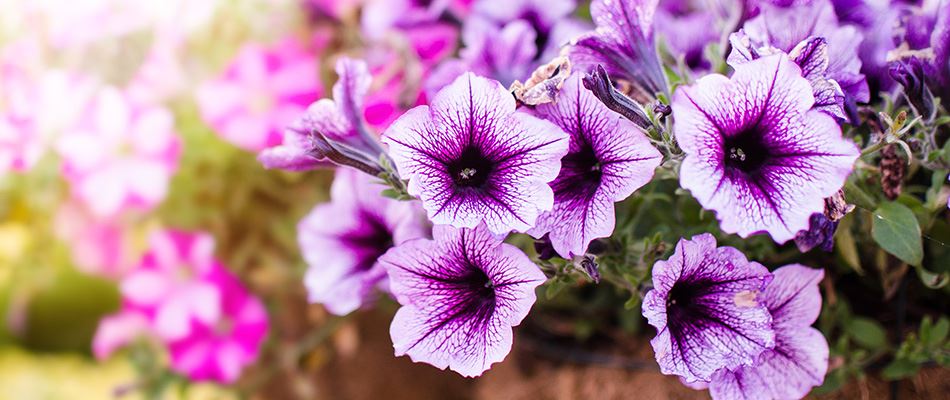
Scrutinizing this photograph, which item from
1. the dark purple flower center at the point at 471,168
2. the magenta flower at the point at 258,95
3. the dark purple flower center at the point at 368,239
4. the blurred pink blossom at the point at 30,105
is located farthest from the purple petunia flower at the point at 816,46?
the blurred pink blossom at the point at 30,105

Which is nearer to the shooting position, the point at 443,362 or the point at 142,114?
the point at 443,362

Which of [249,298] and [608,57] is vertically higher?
[608,57]

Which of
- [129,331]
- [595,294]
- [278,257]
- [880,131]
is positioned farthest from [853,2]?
[129,331]

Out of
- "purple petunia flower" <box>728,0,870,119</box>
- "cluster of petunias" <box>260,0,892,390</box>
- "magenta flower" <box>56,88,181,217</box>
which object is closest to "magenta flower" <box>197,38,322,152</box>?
"magenta flower" <box>56,88,181,217</box>

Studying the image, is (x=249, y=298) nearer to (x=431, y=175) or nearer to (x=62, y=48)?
(x=62, y=48)

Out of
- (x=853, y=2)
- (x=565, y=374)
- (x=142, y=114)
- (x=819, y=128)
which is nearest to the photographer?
(x=819, y=128)

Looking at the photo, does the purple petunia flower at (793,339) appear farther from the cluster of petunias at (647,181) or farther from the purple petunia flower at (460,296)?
the purple petunia flower at (460,296)

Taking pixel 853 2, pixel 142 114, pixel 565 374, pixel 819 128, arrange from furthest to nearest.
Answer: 1. pixel 142 114
2. pixel 565 374
3. pixel 853 2
4. pixel 819 128

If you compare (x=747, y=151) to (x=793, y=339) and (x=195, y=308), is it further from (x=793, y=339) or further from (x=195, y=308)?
(x=195, y=308)

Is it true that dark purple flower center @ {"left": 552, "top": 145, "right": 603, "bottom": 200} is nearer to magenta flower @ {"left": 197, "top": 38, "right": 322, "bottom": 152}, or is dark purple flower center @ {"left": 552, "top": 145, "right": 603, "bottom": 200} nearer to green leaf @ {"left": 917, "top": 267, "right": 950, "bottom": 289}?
green leaf @ {"left": 917, "top": 267, "right": 950, "bottom": 289}
